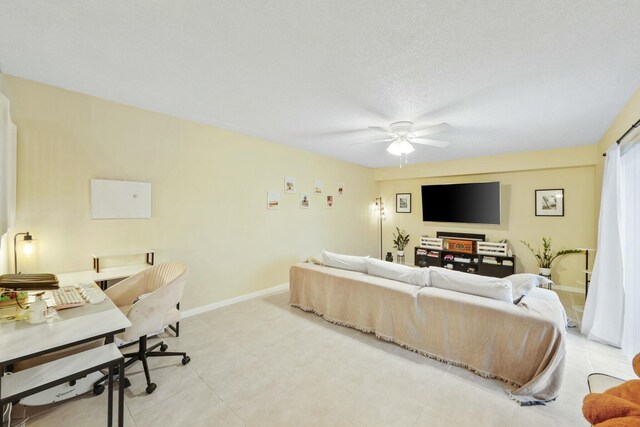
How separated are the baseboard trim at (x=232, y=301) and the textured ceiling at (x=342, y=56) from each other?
8.24ft

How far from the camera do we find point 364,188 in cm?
661

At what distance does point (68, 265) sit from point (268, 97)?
102 inches

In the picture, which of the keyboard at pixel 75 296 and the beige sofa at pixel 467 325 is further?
the beige sofa at pixel 467 325

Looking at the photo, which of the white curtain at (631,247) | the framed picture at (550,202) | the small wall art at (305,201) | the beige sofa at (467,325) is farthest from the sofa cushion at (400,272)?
the framed picture at (550,202)

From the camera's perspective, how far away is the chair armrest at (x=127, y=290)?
2.44 metres

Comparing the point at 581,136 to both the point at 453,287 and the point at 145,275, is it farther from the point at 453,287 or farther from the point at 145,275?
the point at 145,275

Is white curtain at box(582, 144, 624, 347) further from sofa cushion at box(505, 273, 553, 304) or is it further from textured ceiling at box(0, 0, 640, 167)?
sofa cushion at box(505, 273, 553, 304)

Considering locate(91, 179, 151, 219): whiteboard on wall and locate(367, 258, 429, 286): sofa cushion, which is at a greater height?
locate(91, 179, 151, 219): whiteboard on wall

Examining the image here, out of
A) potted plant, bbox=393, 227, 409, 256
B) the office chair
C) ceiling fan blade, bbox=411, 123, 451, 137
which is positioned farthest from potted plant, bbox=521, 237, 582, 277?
the office chair

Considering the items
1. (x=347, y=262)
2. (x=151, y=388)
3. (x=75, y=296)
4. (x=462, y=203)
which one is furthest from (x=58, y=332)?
(x=462, y=203)

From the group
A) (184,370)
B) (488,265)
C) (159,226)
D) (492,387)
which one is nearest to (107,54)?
(159,226)

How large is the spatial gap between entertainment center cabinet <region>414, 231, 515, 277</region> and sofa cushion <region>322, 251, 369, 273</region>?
3234mm

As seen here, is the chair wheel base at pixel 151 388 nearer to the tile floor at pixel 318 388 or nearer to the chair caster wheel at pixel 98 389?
the tile floor at pixel 318 388

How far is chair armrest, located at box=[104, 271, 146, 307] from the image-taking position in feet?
7.99
